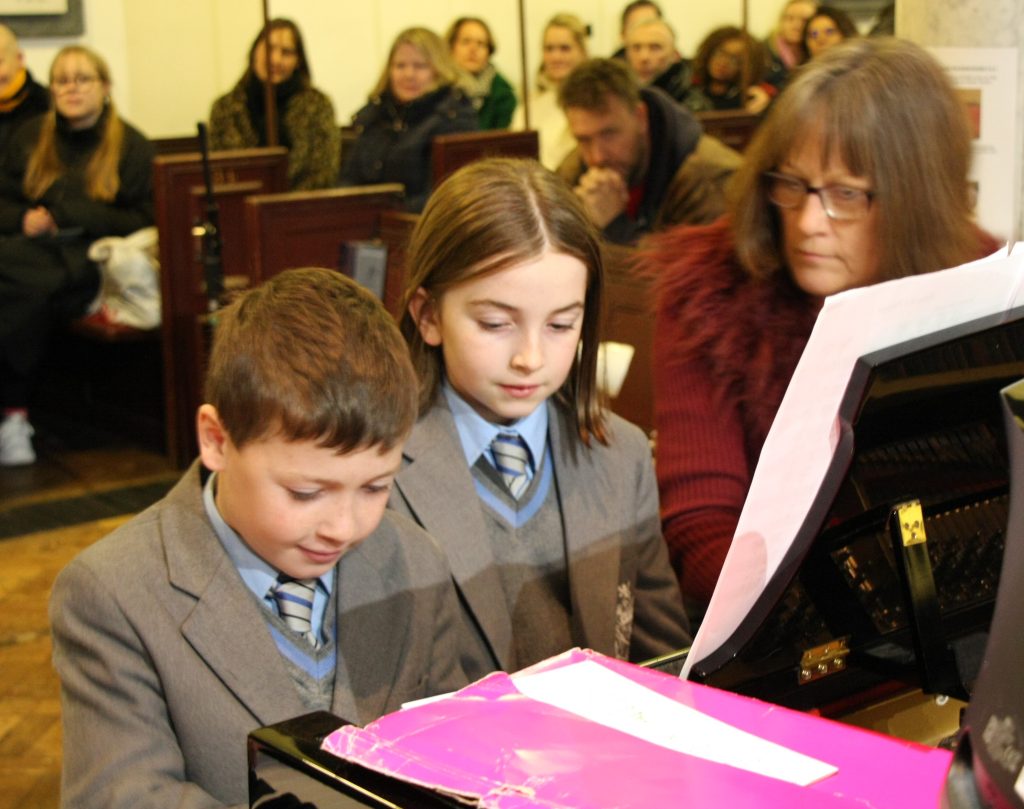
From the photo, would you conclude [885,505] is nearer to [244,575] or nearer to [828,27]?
[244,575]

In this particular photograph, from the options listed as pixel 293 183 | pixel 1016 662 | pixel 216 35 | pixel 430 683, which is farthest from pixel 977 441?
pixel 216 35

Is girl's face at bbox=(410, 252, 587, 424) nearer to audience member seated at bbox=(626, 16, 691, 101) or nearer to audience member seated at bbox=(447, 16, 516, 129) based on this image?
audience member seated at bbox=(626, 16, 691, 101)

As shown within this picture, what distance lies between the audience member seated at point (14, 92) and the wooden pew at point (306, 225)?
5.13ft

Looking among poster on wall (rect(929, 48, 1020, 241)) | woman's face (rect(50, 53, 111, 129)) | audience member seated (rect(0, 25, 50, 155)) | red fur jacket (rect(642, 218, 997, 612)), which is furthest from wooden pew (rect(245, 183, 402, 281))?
red fur jacket (rect(642, 218, 997, 612))

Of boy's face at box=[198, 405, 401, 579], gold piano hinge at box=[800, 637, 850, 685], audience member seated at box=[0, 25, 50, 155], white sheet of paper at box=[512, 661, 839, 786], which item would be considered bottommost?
gold piano hinge at box=[800, 637, 850, 685]

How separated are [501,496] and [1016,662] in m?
1.21

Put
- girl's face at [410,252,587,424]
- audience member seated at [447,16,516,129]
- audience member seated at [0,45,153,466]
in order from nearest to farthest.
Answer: girl's face at [410,252,587,424], audience member seated at [0,45,153,466], audience member seated at [447,16,516,129]

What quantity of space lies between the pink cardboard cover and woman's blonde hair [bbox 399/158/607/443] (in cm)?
91

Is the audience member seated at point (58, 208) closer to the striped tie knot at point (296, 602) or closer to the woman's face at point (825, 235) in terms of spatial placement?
the woman's face at point (825, 235)

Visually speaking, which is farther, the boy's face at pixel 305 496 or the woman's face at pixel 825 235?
the woman's face at pixel 825 235

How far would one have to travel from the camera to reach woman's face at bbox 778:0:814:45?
8430 millimetres

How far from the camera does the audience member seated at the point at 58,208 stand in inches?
242

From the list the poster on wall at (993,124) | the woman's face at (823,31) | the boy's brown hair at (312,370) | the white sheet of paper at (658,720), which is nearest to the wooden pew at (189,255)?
the woman's face at (823,31)

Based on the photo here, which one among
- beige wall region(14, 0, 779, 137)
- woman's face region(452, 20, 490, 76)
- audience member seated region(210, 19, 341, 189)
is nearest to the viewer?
audience member seated region(210, 19, 341, 189)
